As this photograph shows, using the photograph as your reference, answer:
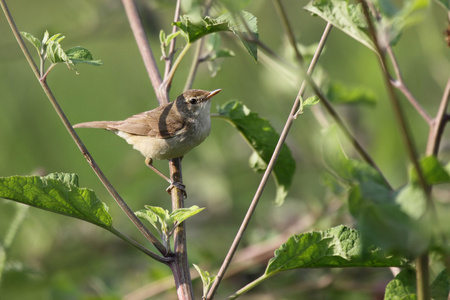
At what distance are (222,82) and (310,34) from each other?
1.05 meters

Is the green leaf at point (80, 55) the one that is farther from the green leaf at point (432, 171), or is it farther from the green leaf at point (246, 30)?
the green leaf at point (432, 171)

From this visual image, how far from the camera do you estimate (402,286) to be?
1461 millimetres

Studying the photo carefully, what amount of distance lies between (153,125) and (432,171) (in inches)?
80.8

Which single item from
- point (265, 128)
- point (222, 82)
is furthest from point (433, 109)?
point (222, 82)

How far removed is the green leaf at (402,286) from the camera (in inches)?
57.4

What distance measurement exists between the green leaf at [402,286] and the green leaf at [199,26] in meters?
0.82

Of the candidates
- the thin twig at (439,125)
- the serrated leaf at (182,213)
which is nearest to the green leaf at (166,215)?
the serrated leaf at (182,213)

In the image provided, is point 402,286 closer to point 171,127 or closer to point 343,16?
point 343,16

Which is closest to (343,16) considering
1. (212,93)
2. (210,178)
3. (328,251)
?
(328,251)

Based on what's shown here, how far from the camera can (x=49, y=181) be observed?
56.2 inches

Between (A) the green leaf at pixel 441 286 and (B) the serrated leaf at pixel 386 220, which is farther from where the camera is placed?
(A) the green leaf at pixel 441 286

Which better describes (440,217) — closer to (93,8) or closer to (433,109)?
(433,109)

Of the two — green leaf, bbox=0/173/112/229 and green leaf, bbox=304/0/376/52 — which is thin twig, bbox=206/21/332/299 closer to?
green leaf, bbox=304/0/376/52

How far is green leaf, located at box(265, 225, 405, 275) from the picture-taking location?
4.75 feet
